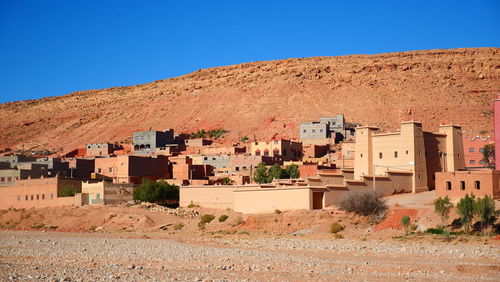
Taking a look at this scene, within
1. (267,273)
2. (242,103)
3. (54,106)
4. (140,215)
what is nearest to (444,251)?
(267,273)

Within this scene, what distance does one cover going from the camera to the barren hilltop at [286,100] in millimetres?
95188

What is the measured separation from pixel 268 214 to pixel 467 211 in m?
11.7

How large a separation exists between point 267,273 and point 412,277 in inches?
179

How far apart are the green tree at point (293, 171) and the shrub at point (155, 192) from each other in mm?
8829

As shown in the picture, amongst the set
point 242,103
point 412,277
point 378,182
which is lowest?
point 412,277

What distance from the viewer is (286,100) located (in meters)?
106

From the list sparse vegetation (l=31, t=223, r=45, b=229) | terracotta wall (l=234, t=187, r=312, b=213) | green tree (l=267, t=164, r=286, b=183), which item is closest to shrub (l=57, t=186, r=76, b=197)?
sparse vegetation (l=31, t=223, r=45, b=229)

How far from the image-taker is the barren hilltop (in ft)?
312

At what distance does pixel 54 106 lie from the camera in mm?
135125

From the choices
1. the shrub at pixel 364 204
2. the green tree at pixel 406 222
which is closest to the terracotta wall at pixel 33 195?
the shrub at pixel 364 204

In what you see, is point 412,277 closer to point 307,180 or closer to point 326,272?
point 326,272

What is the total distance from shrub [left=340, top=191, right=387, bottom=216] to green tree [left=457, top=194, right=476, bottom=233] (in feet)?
16.8

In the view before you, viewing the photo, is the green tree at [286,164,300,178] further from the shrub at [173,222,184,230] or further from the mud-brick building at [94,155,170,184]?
the shrub at [173,222,184,230]

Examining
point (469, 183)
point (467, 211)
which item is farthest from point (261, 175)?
point (467, 211)
